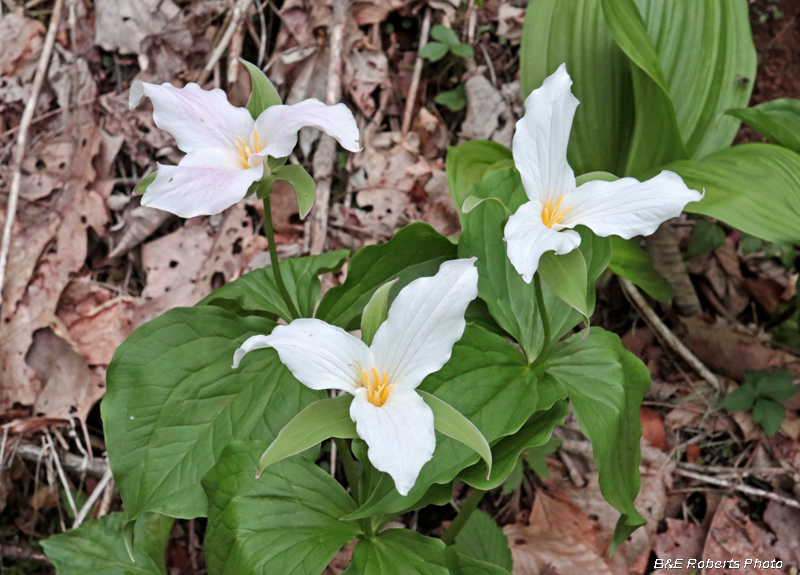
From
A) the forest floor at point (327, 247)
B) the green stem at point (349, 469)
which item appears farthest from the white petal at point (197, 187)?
the forest floor at point (327, 247)

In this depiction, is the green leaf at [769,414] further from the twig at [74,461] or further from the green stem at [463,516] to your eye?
the twig at [74,461]

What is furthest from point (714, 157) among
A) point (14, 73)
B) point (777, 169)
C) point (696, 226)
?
point (14, 73)

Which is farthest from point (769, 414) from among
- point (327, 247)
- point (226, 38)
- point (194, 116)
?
point (226, 38)

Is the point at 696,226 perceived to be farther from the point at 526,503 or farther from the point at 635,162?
the point at 526,503

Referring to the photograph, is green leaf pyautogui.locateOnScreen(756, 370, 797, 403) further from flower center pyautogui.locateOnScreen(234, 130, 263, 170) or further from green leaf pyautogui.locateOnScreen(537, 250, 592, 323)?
flower center pyautogui.locateOnScreen(234, 130, 263, 170)

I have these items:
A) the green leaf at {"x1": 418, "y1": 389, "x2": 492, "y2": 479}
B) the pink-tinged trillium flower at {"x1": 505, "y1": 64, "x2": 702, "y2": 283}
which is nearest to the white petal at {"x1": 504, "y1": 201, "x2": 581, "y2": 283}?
the pink-tinged trillium flower at {"x1": 505, "y1": 64, "x2": 702, "y2": 283}

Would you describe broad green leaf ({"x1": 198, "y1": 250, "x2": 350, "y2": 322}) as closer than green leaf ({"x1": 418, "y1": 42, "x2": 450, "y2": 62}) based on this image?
Yes
